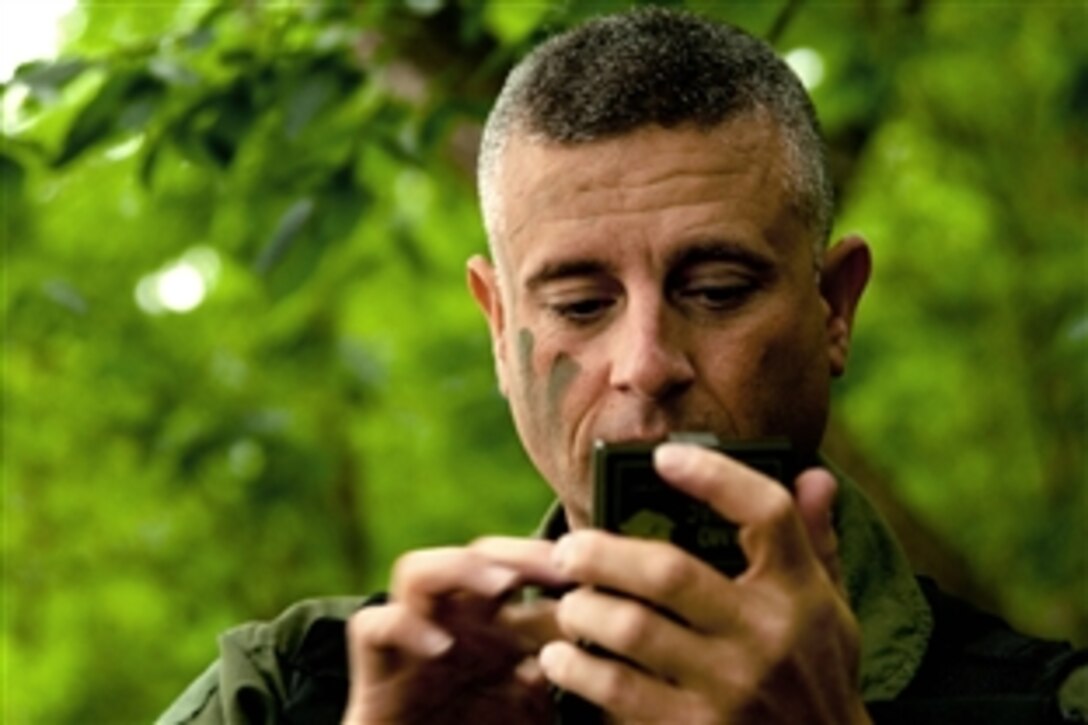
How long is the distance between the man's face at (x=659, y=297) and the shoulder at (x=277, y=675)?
1.53ft

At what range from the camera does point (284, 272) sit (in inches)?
170

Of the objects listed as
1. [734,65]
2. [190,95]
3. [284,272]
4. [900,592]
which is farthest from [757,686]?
[190,95]

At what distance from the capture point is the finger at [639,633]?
1892mm

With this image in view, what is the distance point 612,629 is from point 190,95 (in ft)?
9.59

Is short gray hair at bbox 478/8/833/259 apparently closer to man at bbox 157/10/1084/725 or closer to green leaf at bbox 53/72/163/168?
man at bbox 157/10/1084/725

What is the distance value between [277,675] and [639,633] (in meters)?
1.15

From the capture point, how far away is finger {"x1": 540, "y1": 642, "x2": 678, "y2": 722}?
6.31 feet

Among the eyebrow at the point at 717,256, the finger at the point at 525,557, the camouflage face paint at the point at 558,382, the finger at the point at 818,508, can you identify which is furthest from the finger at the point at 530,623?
the eyebrow at the point at 717,256

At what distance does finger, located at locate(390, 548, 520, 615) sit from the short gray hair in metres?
0.86

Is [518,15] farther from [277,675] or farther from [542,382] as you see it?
[277,675]

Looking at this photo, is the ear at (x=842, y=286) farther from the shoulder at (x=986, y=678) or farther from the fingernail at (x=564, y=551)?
the fingernail at (x=564, y=551)

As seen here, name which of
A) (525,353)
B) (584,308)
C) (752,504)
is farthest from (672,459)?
(525,353)

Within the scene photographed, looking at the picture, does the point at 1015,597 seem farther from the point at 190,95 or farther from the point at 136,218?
the point at 190,95

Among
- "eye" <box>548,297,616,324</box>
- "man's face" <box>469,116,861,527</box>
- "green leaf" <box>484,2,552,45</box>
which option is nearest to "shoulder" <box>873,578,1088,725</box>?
"man's face" <box>469,116,861,527</box>
